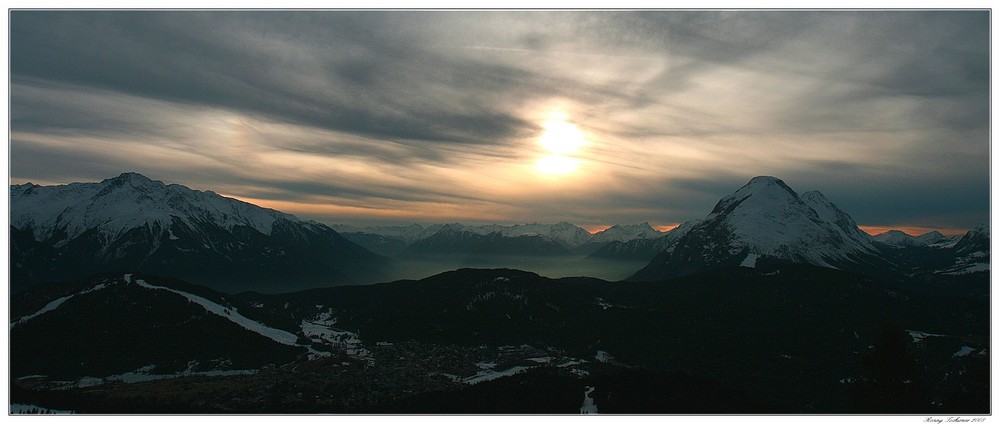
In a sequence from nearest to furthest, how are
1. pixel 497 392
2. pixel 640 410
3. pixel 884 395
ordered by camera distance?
pixel 884 395, pixel 640 410, pixel 497 392

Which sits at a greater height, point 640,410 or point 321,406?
point 640,410

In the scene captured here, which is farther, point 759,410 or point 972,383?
point 759,410

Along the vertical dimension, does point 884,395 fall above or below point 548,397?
above

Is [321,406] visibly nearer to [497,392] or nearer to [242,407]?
[242,407]

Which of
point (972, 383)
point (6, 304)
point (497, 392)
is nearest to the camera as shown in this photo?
point (6, 304)
